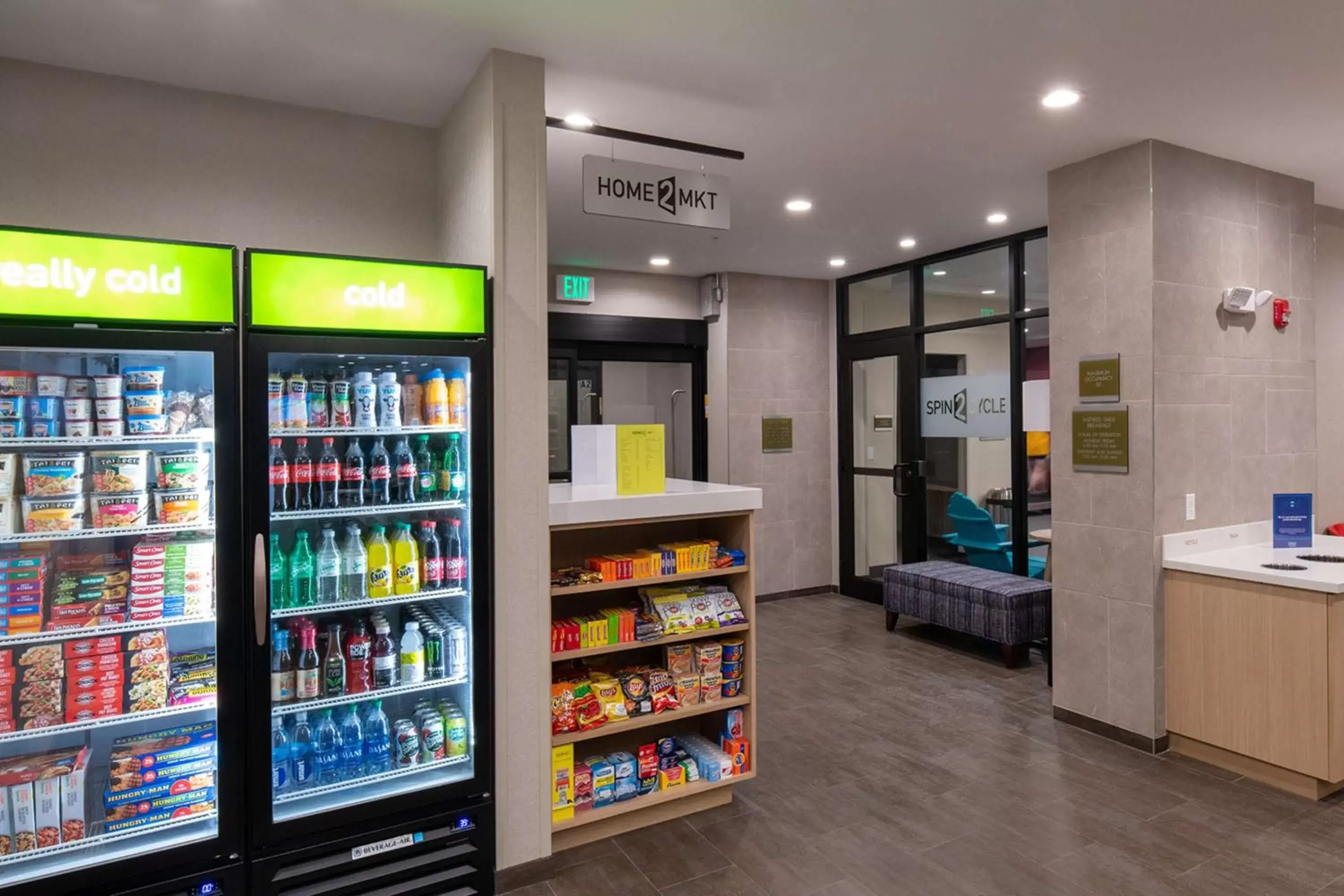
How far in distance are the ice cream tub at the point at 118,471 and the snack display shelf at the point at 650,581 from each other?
1.40 metres

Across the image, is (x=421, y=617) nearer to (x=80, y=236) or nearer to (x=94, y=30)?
(x=80, y=236)

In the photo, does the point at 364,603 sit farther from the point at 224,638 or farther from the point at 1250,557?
the point at 1250,557

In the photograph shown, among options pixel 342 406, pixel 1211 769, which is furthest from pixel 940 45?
pixel 1211 769

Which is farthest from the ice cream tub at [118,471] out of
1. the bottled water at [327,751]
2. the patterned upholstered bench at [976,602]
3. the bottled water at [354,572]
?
the patterned upholstered bench at [976,602]

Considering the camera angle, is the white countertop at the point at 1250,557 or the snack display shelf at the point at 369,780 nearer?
the snack display shelf at the point at 369,780

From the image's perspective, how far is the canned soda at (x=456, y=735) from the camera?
9.10ft

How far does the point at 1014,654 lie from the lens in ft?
16.6

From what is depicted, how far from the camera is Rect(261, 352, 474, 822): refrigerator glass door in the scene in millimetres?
2545

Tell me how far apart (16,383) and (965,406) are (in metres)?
5.83

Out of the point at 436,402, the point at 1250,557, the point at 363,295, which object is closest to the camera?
the point at 363,295

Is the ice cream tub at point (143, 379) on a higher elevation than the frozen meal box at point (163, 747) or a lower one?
higher

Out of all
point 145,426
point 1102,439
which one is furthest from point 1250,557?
point 145,426

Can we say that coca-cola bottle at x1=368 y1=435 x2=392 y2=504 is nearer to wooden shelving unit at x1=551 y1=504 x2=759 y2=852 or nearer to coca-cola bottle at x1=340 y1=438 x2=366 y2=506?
coca-cola bottle at x1=340 y1=438 x2=366 y2=506

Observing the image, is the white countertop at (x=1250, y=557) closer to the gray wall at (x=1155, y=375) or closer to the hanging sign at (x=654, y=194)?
the gray wall at (x=1155, y=375)
